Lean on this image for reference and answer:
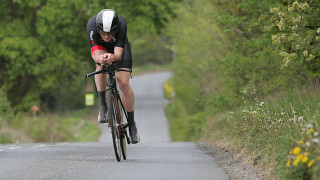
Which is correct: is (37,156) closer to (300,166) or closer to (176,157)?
(176,157)

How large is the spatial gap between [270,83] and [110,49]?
707cm

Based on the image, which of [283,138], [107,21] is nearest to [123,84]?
[107,21]

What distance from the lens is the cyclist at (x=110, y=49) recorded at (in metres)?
8.95

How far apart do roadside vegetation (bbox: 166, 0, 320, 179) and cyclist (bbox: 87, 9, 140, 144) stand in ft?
6.53

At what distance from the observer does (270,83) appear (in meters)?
15.9

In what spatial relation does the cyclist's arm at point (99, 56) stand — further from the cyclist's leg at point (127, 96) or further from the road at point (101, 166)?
the road at point (101, 166)

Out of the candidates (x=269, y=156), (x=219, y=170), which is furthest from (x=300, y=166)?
(x=219, y=170)

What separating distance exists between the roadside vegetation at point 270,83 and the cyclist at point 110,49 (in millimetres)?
1990

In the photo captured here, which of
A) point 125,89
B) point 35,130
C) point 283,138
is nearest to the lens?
point 283,138

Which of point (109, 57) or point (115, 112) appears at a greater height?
point (109, 57)

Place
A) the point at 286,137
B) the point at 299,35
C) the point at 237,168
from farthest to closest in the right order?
the point at 299,35
the point at 237,168
the point at 286,137

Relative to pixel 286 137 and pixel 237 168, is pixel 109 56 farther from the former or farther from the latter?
pixel 286 137

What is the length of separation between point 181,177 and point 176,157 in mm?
3040

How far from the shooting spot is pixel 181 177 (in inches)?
299
